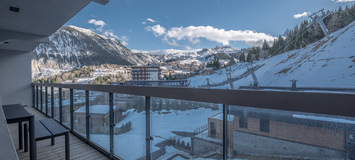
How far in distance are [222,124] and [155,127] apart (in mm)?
768

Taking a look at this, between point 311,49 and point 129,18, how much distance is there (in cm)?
1765

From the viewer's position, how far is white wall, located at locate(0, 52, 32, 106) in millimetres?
6254

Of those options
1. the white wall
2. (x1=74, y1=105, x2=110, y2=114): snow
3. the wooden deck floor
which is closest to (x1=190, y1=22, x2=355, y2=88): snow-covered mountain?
the white wall

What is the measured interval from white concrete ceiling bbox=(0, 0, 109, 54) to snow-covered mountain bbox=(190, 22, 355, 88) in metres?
8.74

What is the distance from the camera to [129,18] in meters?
20.8

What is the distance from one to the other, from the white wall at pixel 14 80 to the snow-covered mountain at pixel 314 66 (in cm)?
826

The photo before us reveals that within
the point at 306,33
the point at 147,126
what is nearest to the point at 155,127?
the point at 147,126

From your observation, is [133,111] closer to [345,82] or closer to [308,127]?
[308,127]

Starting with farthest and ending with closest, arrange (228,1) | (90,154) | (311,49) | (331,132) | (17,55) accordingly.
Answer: (228,1), (311,49), (17,55), (90,154), (331,132)

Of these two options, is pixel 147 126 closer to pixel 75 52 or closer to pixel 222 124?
pixel 222 124

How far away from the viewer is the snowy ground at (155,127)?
1.30 m

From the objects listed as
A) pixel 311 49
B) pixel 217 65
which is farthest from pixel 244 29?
pixel 311 49

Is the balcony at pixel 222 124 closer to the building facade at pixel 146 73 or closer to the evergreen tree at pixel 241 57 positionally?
the building facade at pixel 146 73

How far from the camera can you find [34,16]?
3.07 m
